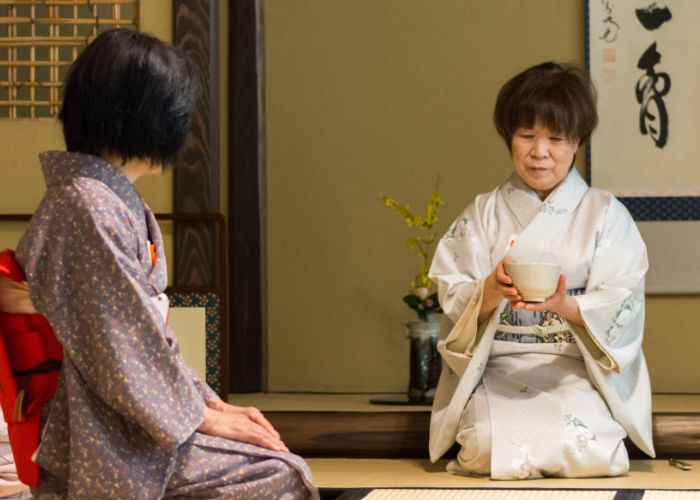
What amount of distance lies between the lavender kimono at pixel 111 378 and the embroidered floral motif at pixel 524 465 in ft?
4.47

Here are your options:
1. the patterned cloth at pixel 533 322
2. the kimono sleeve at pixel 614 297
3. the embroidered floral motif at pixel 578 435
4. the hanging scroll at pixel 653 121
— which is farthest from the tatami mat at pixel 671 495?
the hanging scroll at pixel 653 121

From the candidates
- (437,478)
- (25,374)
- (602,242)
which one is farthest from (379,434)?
(25,374)

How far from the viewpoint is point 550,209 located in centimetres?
393

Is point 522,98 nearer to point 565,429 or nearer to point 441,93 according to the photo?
point 565,429

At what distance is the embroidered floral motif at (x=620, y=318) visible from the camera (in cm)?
372

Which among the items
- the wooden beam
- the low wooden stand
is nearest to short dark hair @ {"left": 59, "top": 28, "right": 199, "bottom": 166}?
the low wooden stand

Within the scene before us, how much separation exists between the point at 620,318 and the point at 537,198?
1.71 feet

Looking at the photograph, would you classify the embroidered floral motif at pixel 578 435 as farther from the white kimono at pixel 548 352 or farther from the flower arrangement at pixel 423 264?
the flower arrangement at pixel 423 264

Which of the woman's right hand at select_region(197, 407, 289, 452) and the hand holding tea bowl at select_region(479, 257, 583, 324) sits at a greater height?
the hand holding tea bowl at select_region(479, 257, 583, 324)

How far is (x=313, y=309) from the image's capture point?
217 inches

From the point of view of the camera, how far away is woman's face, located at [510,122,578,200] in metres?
3.88

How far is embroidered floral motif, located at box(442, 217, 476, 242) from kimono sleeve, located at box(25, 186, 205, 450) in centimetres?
188

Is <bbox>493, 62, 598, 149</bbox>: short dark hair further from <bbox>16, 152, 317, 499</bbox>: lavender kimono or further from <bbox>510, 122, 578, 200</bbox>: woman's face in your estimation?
<bbox>16, 152, 317, 499</bbox>: lavender kimono

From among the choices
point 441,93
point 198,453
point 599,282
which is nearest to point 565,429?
point 599,282
